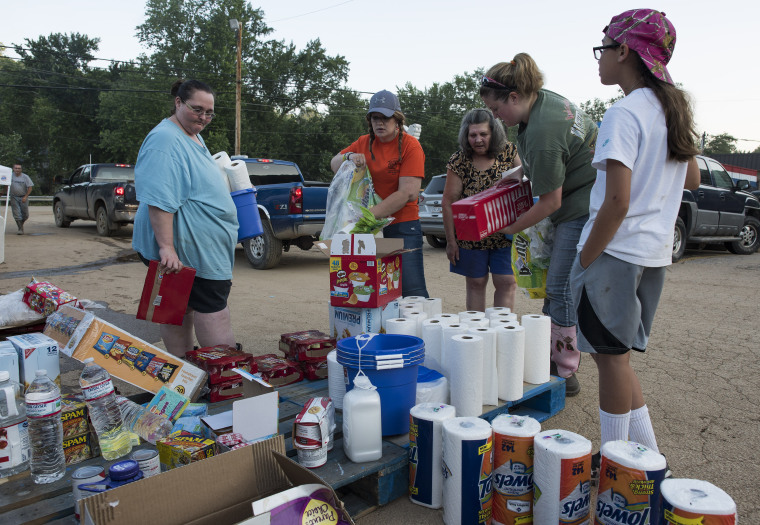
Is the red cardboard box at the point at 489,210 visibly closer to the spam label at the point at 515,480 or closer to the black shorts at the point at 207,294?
the spam label at the point at 515,480

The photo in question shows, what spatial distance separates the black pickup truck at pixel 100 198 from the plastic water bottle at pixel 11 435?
11.0m

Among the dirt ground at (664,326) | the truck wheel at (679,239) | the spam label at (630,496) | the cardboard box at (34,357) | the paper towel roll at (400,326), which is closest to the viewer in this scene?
the spam label at (630,496)

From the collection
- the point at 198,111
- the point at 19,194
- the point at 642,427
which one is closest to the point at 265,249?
the point at 198,111

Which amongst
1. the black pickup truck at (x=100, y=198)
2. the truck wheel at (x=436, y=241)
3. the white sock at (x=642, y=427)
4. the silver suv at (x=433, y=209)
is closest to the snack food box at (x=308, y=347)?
the white sock at (x=642, y=427)

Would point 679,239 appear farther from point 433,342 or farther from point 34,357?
point 34,357

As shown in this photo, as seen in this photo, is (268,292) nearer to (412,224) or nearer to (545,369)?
(412,224)

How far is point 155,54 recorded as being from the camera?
43344mm

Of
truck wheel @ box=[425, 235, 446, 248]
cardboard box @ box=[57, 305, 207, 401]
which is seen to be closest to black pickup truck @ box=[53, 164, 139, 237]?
truck wheel @ box=[425, 235, 446, 248]

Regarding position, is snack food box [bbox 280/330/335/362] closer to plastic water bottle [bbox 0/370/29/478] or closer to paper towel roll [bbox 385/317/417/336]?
paper towel roll [bbox 385/317/417/336]

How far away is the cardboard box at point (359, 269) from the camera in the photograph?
3.15 meters

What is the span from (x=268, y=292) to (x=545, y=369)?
4740 millimetres

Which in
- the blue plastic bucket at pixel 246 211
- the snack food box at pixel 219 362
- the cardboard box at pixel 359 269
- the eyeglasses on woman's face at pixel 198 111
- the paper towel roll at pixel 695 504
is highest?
the eyeglasses on woman's face at pixel 198 111

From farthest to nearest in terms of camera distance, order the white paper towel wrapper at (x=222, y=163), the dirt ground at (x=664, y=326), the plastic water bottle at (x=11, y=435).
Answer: the white paper towel wrapper at (x=222, y=163) < the dirt ground at (x=664, y=326) < the plastic water bottle at (x=11, y=435)

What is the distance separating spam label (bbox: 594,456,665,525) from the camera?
1.71 meters
